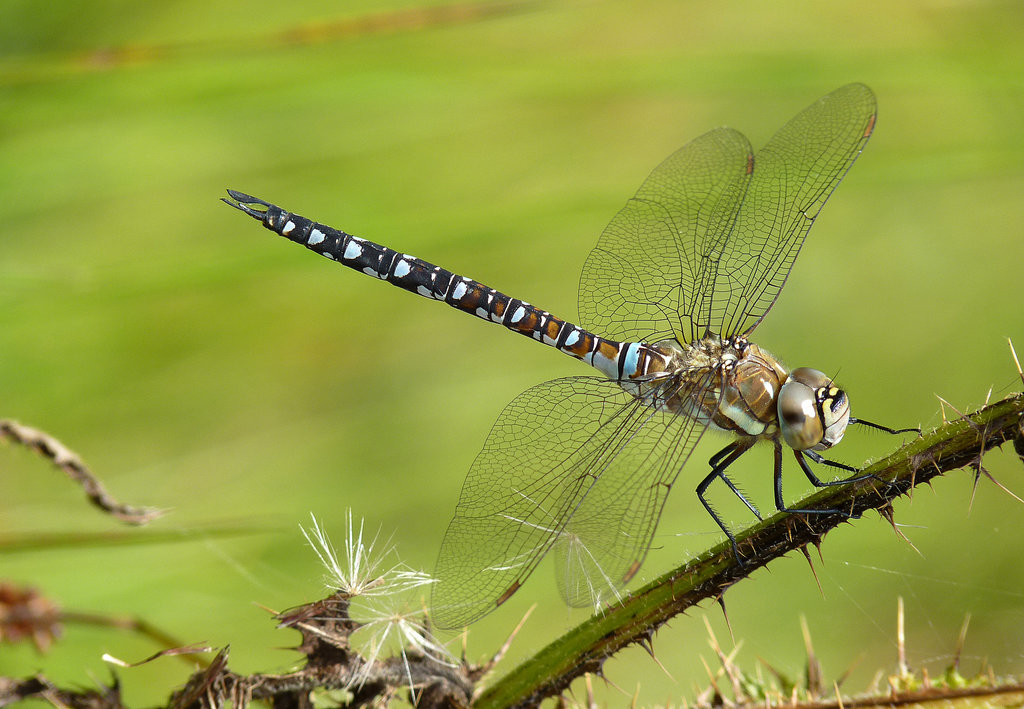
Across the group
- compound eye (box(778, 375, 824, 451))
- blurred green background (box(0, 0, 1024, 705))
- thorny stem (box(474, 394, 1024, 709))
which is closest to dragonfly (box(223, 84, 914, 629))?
compound eye (box(778, 375, 824, 451))

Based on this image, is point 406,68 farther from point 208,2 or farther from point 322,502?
point 322,502

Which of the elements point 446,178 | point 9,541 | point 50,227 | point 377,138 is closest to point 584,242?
point 446,178

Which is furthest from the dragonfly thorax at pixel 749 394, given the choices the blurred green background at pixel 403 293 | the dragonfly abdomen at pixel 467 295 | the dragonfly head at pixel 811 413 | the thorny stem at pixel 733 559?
the blurred green background at pixel 403 293

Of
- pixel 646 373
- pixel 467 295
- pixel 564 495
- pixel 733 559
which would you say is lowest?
pixel 733 559

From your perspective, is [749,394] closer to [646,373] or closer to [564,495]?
[646,373]

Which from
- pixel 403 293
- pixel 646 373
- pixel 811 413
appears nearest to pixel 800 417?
pixel 811 413

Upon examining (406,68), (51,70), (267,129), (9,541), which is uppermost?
(406,68)

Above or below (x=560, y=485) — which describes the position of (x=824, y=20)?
above
